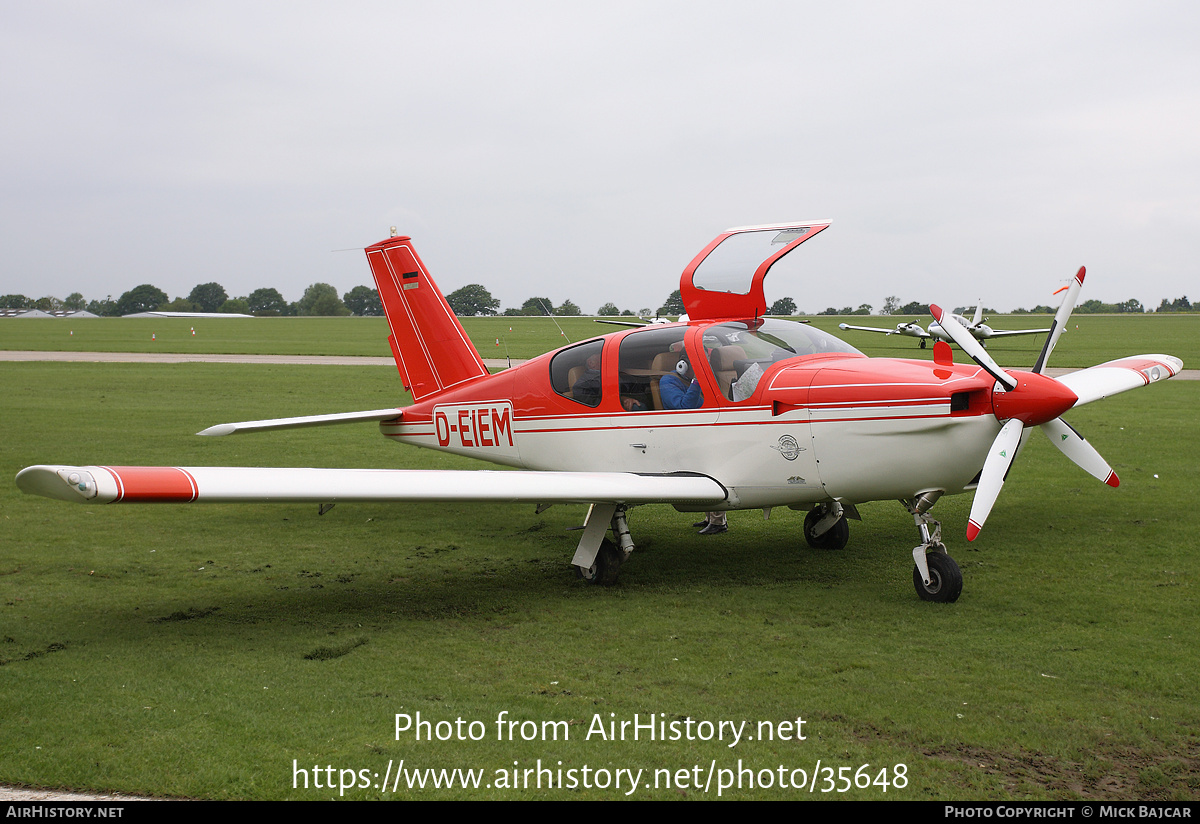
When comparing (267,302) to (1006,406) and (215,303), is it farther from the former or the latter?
(1006,406)

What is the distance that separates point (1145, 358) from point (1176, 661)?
5.77 meters

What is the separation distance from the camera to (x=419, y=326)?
33.7ft

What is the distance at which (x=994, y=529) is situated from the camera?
9023mm

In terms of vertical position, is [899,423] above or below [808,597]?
above

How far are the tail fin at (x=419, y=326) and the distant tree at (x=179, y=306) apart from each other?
15770cm

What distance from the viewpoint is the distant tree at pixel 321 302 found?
477ft

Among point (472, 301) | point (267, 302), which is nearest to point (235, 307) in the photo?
point (267, 302)

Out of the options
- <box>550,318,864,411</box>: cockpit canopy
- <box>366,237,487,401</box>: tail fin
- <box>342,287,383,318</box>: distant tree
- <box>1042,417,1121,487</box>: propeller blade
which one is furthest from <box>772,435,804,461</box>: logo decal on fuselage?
<box>342,287,383,318</box>: distant tree

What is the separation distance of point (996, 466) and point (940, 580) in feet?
3.39

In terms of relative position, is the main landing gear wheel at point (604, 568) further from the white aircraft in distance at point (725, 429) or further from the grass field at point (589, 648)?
the grass field at point (589, 648)

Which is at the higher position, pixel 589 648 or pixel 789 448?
pixel 789 448

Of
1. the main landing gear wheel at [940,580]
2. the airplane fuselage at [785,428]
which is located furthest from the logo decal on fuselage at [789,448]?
the main landing gear wheel at [940,580]
